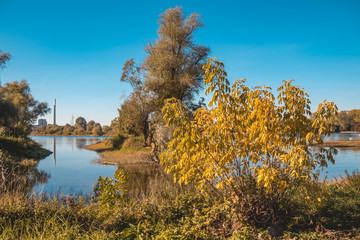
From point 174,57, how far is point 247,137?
621 inches

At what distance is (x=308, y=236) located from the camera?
3984 millimetres

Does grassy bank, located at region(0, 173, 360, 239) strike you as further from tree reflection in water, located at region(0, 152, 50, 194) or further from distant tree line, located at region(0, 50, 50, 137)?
distant tree line, located at region(0, 50, 50, 137)

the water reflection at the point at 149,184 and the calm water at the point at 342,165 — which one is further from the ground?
the water reflection at the point at 149,184

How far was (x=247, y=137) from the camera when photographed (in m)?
4.38

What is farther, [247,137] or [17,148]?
[17,148]

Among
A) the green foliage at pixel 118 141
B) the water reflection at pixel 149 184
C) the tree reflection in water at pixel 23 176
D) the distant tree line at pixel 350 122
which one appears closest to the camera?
the water reflection at pixel 149 184

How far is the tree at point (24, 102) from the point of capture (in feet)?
121

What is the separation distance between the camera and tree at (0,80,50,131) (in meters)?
36.8

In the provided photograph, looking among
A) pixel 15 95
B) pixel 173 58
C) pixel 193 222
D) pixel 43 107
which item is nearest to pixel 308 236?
pixel 193 222

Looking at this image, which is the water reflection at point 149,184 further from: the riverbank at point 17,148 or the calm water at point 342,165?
the riverbank at point 17,148

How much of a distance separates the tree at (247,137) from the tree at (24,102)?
38.9 metres

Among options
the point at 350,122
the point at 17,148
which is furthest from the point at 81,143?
the point at 350,122

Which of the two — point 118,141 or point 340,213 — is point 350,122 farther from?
point 340,213

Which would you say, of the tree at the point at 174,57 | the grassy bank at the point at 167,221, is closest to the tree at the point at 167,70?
the tree at the point at 174,57
